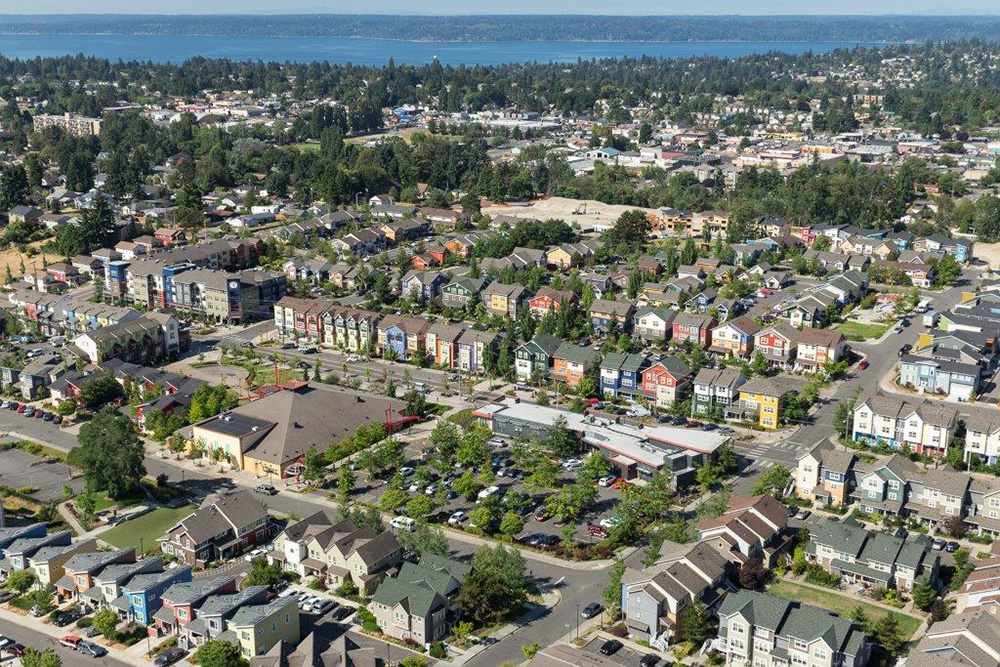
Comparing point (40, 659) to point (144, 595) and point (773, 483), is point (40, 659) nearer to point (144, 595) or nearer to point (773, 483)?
point (144, 595)

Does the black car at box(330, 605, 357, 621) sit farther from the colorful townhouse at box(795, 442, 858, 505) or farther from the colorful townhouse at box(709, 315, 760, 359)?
the colorful townhouse at box(709, 315, 760, 359)

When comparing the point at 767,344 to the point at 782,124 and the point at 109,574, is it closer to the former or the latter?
the point at 109,574

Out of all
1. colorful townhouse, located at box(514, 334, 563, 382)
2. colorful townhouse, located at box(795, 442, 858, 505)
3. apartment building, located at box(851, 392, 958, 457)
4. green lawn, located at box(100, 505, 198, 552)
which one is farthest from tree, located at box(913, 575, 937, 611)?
green lawn, located at box(100, 505, 198, 552)

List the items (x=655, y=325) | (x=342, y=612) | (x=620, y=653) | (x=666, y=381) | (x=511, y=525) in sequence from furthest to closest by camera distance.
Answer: (x=655, y=325) → (x=666, y=381) → (x=511, y=525) → (x=342, y=612) → (x=620, y=653)

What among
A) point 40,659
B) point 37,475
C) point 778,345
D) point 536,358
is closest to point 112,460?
point 37,475

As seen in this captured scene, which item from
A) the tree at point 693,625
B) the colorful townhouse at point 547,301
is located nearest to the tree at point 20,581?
the tree at point 693,625

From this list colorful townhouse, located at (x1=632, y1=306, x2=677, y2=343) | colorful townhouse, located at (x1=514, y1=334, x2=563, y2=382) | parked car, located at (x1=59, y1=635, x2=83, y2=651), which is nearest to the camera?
parked car, located at (x1=59, y1=635, x2=83, y2=651)
